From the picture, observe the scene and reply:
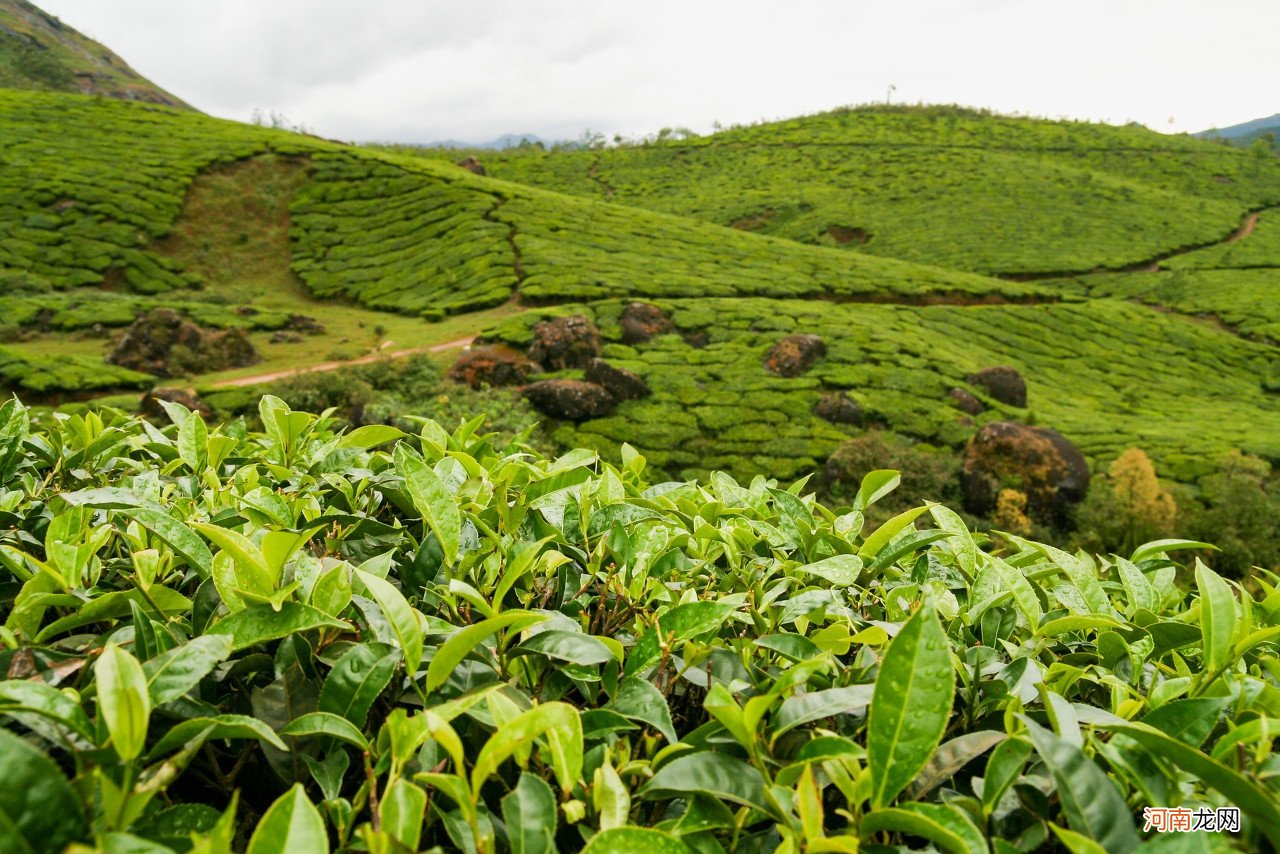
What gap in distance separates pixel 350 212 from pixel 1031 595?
20.1 metres

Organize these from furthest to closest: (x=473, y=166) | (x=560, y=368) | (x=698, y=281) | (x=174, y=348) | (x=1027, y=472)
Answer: (x=473, y=166)
(x=698, y=281)
(x=560, y=368)
(x=174, y=348)
(x=1027, y=472)

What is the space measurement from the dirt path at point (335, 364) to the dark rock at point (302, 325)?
205cm

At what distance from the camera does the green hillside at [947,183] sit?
23266 mm

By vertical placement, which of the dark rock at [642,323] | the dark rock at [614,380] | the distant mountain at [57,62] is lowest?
the dark rock at [614,380]

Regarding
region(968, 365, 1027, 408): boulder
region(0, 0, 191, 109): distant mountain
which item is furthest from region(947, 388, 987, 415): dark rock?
region(0, 0, 191, 109): distant mountain

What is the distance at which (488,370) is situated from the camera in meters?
9.35

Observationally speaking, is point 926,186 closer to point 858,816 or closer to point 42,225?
point 42,225

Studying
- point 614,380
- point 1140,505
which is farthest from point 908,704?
point 614,380

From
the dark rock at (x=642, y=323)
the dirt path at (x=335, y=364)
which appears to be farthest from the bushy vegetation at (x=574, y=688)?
the dark rock at (x=642, y=323)

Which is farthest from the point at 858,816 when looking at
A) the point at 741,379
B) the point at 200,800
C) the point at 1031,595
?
the point at 741,379

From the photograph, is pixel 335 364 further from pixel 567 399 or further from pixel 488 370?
pixel 567 399

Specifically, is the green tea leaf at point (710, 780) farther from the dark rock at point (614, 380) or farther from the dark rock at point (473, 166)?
the dark rock at point (473, 166)

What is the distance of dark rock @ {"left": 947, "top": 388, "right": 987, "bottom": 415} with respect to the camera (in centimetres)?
991

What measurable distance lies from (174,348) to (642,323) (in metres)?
7.48
